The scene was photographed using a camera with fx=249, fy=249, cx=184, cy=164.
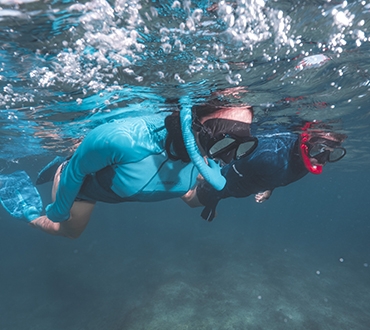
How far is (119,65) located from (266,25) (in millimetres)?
3699

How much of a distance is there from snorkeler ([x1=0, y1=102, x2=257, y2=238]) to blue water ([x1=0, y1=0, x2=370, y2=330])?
1864 mm

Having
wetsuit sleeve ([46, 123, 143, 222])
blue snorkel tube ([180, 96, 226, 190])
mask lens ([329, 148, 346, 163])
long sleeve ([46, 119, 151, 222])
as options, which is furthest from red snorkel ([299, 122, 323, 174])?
wetsuit sleeve ([46, 123, 143, 222])

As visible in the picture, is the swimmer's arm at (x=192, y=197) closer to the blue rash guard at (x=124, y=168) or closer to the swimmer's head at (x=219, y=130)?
the blue rash guard at (x=124, y=168)

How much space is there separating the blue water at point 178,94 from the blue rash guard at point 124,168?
2.16m

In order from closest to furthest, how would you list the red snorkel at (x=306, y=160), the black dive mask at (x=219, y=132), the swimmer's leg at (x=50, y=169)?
the black dive mask at (x=219, y=132) → the red snorkel at (x=306, y=160) → the swimmer's leg at (x=50, y=169)

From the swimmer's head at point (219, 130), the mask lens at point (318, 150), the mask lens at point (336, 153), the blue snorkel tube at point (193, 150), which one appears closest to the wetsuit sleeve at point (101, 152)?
the blue snorkel tube at point (193, 150)

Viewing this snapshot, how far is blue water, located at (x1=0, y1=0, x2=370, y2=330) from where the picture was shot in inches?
179

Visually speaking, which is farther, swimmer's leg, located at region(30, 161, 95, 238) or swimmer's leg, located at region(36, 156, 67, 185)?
swimmer's leg, located at region(36, 156, 67, 185)

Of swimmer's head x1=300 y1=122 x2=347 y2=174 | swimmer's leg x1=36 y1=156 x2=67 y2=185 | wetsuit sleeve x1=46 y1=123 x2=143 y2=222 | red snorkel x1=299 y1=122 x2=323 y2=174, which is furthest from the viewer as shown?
swimmer's leg x1=36 y1=156 x2=67 y2=185

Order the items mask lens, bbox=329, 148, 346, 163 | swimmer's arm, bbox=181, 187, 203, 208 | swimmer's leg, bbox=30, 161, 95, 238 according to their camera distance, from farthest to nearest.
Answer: swimmer's arm, bbox=181, 187, 203, 208 → mask lens, bbox=329, 148, 346, 163 → swimmer's leg, bbox=30, 161, 95, 238

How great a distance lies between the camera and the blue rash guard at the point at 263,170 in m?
7.29

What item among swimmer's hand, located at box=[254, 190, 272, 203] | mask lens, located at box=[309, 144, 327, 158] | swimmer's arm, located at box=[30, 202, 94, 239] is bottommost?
swimmer's hand, located at box=[254, 190, 272, 203]

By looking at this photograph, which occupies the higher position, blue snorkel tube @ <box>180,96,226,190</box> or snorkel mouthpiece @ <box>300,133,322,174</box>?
blue snorkel tube @ <box>180,96,226,190</box>

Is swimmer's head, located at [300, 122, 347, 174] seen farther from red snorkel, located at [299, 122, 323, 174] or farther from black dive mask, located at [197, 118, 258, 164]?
black dive mask, located at [197, 118, 258, 164]
